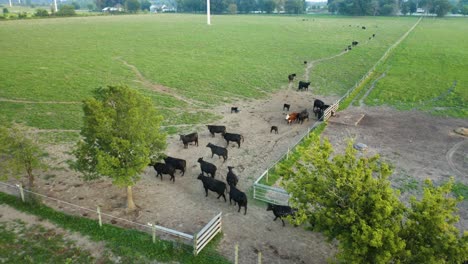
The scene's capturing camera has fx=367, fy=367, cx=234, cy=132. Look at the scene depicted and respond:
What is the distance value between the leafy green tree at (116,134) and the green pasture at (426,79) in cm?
2615

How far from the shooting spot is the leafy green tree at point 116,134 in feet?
52.2

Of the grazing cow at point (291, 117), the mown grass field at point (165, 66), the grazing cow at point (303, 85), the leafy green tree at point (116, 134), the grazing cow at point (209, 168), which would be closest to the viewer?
the leafy green tree at point (116, 134)

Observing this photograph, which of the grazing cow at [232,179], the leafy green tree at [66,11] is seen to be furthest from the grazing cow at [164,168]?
the leafy green tree at [66,11]

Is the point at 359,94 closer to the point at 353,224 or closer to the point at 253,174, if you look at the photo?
the point at 253,174

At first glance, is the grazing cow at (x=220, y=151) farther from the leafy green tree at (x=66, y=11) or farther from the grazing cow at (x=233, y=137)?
the leafy green tree at (x=66, y=11)

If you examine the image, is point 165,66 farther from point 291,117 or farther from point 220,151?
point 220,151

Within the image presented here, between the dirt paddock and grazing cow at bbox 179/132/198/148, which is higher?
grazing cow at bbox 179/132/198/148

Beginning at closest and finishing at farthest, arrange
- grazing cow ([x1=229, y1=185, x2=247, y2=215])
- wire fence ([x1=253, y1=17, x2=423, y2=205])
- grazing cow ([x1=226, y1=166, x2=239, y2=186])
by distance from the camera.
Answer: grazing cow ([x1=229, y1=185, x2=247, y2=215]) < wire fence ([x1=253, y1=17, x2=423, y2=205]) < grazing cow ([x1=226, y1=166, x2=239, y2=186])

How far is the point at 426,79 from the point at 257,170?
3436 cm

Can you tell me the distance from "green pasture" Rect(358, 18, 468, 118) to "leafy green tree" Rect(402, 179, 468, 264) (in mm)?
26440

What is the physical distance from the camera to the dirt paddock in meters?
15.5

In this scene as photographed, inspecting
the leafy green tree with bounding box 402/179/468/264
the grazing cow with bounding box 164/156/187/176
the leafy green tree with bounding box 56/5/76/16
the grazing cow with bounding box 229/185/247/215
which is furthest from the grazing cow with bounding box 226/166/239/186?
the leafy green tree with bounding box 56/5/76/16

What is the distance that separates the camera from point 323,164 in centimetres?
1183

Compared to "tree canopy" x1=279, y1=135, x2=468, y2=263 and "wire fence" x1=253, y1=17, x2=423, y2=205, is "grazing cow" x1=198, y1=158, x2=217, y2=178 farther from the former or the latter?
"tree canopy" x1=279, y1=135, x2=468, y2=263
